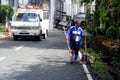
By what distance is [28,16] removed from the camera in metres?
30.5

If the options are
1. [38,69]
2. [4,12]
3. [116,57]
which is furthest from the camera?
[4,12]

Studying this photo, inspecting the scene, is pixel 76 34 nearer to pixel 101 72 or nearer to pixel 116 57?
pixel 116 57

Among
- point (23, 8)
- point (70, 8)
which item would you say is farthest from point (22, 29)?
point (70, 8)

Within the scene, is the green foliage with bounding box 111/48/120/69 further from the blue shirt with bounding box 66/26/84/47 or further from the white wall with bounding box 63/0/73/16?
the white wall with bounding box 63/0/73/16

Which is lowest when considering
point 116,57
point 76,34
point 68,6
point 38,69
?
point 38,69

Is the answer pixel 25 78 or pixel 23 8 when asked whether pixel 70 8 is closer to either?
pixel 23 8

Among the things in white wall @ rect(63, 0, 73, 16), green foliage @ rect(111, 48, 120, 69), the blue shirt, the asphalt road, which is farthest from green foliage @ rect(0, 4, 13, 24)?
white wall @ rect(63, 0, 73, 16)

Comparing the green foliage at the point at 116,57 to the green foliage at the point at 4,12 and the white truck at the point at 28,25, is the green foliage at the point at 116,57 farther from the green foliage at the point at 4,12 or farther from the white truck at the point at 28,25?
the green foliage at the point at 4,12

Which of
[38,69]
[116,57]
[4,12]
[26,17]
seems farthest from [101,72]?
[4,12]

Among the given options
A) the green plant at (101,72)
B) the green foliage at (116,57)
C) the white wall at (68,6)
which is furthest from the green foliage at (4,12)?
the white wall at (68,6)

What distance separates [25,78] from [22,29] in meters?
17.8

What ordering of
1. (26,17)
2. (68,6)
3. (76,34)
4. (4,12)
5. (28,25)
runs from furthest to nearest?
(68,6), (4,12), (26,17), (28,25), (76,34)

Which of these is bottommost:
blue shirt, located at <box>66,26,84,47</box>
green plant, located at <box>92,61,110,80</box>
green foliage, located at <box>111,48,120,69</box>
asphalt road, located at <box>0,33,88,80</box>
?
asphalt road, located at <box>0,33,88,80</box>

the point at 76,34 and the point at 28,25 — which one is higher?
the point at 76,34
